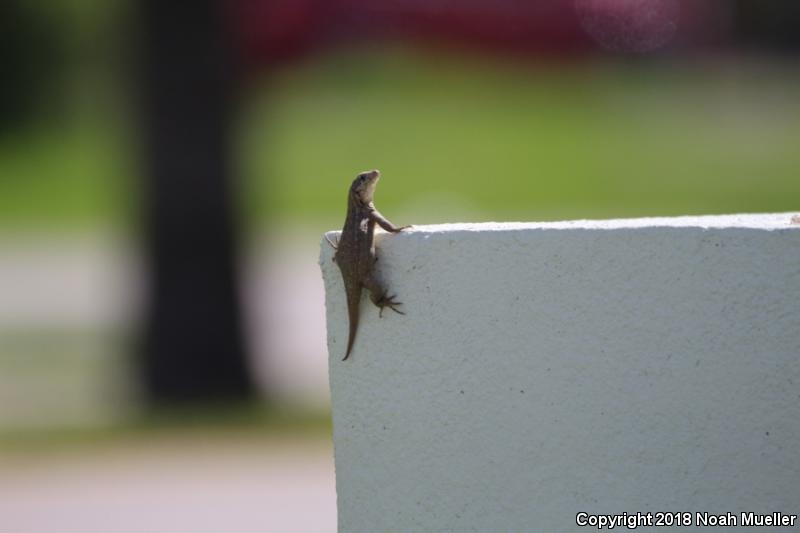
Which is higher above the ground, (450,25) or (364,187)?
(450,25)

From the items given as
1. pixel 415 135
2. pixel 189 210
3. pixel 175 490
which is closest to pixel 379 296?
pixel 175 490

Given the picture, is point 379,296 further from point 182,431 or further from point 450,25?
point 450,25

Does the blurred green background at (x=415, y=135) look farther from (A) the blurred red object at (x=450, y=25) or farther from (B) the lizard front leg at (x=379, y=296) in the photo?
(B) the lizard front leg at (x=379, y=296)

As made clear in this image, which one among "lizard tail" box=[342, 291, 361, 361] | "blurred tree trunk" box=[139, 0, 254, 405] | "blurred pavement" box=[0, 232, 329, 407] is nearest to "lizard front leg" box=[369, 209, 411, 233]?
"lizard tail" box=[342, 291, 361, 361]

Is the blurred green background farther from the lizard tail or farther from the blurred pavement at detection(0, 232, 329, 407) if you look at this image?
the lizard tail

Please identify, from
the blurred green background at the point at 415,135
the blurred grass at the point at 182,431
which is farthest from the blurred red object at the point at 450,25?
the blurred grass at the point at 182,431

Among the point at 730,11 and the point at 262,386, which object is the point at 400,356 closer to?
the point at 262,386
